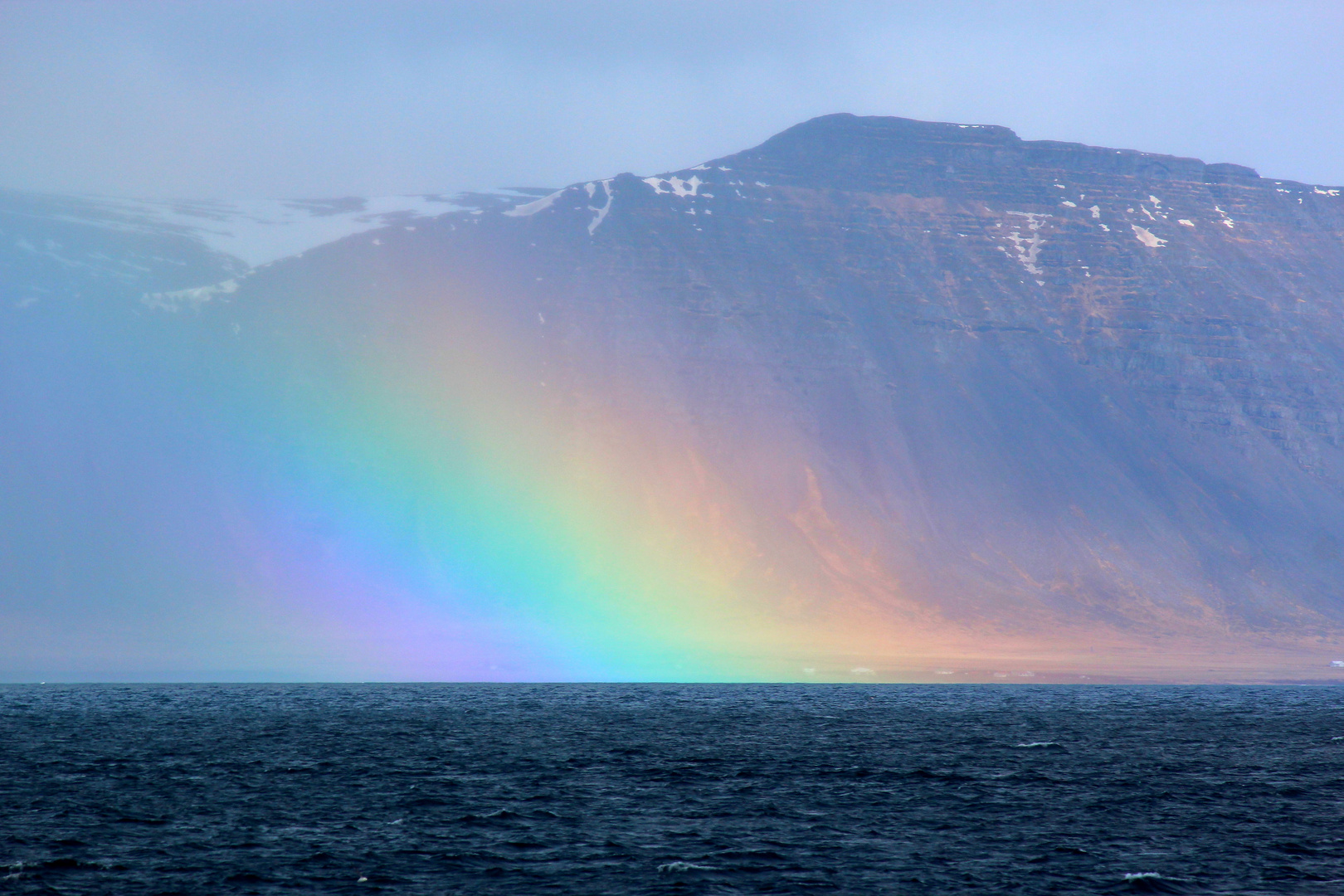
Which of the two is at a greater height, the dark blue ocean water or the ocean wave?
the dark blue ocean water

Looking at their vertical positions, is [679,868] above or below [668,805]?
below

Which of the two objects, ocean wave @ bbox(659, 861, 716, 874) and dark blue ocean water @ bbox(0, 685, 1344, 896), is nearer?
dark blue ocean water @ bbox(0, 685, 1344, 896)

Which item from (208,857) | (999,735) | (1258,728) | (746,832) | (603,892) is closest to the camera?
(603,892)

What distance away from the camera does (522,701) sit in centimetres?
14450

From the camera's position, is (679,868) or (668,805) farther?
(668,805)

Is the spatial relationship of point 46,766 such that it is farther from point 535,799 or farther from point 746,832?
point 746,832

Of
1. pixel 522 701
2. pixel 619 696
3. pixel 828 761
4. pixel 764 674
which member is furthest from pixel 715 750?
pixel 764 674

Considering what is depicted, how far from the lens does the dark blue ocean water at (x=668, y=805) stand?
140 feet

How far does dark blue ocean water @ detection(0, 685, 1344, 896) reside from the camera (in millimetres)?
42688

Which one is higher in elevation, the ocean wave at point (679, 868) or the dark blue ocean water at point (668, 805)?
the dark blue ocean water at point (668, 805)

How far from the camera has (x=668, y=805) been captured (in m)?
59.0

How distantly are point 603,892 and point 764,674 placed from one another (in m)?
162

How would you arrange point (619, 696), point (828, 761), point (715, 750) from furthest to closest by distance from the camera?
point (619, 696) < point (715, 750) < point (828, 761)

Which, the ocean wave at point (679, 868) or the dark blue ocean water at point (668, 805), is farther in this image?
the ocean wave at point (679, 868)
